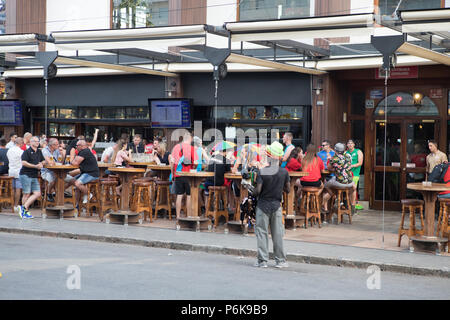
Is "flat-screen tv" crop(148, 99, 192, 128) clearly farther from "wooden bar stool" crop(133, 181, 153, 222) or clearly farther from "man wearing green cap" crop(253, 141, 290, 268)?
"man wearing green cap" crop(253, 141, 290, 268)

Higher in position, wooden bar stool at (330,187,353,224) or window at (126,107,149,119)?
window at (126,107,149,119)

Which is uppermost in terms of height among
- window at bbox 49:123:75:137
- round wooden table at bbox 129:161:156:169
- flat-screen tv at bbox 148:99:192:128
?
flat-screen tv at bbox 148:99:192:128

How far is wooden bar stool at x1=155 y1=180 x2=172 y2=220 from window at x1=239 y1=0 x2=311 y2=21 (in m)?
5.80

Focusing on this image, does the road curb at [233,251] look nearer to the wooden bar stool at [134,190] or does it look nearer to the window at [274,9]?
the wooden bar stool at [134,190]

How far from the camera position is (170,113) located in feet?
62.2

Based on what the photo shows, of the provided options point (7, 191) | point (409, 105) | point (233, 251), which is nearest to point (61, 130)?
point (7, 191)

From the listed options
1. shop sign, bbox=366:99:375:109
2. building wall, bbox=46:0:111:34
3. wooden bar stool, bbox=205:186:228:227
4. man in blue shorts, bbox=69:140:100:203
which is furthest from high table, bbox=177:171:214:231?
building wall, bbox=46:0:111:34

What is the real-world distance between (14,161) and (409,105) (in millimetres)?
9840

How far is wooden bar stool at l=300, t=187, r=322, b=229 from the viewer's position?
1363 centimetres

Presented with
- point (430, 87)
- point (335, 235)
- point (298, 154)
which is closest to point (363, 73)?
point (430, 87)

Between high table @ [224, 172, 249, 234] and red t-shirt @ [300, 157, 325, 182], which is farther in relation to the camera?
red t-shirt @ [300, 157, 325, 182]

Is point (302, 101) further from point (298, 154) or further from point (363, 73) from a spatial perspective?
point (298, 154)

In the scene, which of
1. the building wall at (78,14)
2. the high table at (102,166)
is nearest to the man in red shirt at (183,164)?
the high table at (102,166)

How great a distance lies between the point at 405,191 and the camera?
1653 centimetres
